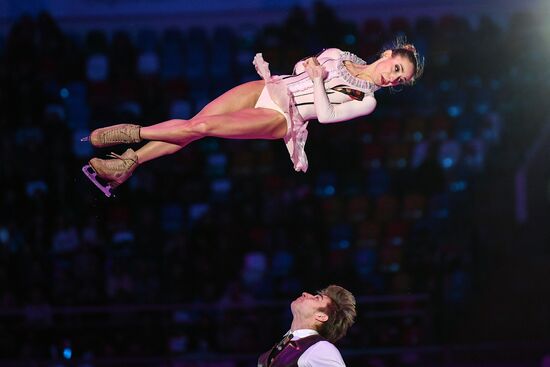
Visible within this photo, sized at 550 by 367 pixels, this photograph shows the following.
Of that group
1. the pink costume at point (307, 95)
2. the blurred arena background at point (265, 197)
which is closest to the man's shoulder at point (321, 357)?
the pink costume at point (307, 95)

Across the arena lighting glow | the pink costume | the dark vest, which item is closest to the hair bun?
the pink costume

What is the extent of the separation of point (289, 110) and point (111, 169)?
881 millimetres

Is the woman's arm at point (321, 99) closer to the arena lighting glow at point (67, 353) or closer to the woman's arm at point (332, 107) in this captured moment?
the woman's arm at point (332, 107)

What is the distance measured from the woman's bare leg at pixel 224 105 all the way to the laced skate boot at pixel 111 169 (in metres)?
0.07

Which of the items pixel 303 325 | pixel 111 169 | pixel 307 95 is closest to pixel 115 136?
pixel 111 169

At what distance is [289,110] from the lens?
13.6 feet

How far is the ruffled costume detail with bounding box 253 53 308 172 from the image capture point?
4129 millimetres

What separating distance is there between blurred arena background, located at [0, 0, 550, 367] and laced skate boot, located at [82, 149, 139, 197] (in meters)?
2.47

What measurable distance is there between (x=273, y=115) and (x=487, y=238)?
15.1 ft

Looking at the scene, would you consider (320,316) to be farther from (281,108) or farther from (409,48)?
(409,48)

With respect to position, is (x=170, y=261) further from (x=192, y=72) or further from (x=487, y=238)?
(x=487, y=238)

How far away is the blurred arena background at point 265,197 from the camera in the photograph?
269 inches

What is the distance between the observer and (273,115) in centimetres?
414

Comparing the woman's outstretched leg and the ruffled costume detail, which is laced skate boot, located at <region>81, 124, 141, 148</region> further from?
the ruffled costume detail
